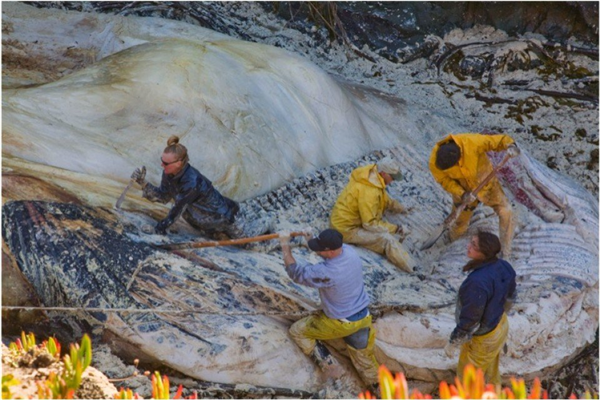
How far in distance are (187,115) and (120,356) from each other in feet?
7.67

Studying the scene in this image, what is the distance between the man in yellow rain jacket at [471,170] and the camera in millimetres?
6773

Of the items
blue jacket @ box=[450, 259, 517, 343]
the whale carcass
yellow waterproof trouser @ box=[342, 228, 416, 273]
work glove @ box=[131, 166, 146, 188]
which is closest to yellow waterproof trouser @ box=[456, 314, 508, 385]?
blue jacket @ box=[450, 259, 517, 343]

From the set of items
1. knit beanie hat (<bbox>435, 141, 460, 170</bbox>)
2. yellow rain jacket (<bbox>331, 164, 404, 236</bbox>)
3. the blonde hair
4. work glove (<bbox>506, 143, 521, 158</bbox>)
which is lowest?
yellow rain jacket (<bbox>331, 164, 404, 236</bbox>)

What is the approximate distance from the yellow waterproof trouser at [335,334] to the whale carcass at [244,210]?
0.31ft

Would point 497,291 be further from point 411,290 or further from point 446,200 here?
point 446,200

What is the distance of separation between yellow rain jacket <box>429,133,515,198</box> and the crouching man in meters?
1.72

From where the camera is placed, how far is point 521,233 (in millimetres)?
7266

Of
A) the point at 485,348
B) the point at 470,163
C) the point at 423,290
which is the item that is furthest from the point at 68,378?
the point at 470,163

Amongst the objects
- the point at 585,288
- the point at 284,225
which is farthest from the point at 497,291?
the point at 284,225

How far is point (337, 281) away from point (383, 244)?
63.7 inches

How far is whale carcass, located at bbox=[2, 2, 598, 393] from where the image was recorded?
5.43 metres

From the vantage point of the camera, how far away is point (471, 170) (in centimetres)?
686

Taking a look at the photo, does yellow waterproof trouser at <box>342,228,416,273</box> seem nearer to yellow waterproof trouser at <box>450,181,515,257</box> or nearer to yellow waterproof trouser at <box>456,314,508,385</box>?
yellow waterproof trouser at <box>450,181,515,257</box>

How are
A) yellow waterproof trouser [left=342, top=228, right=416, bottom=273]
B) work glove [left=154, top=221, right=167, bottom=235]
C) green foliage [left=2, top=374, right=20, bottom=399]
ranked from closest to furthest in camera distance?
1. green foliage [left=2, top=374, right=20, bottom=399]
2. work glove [left=154, top=221, right=167, bottom=235]
3. yellow waterproof trouser [left=342, top=228, right=416, bottom=273]
